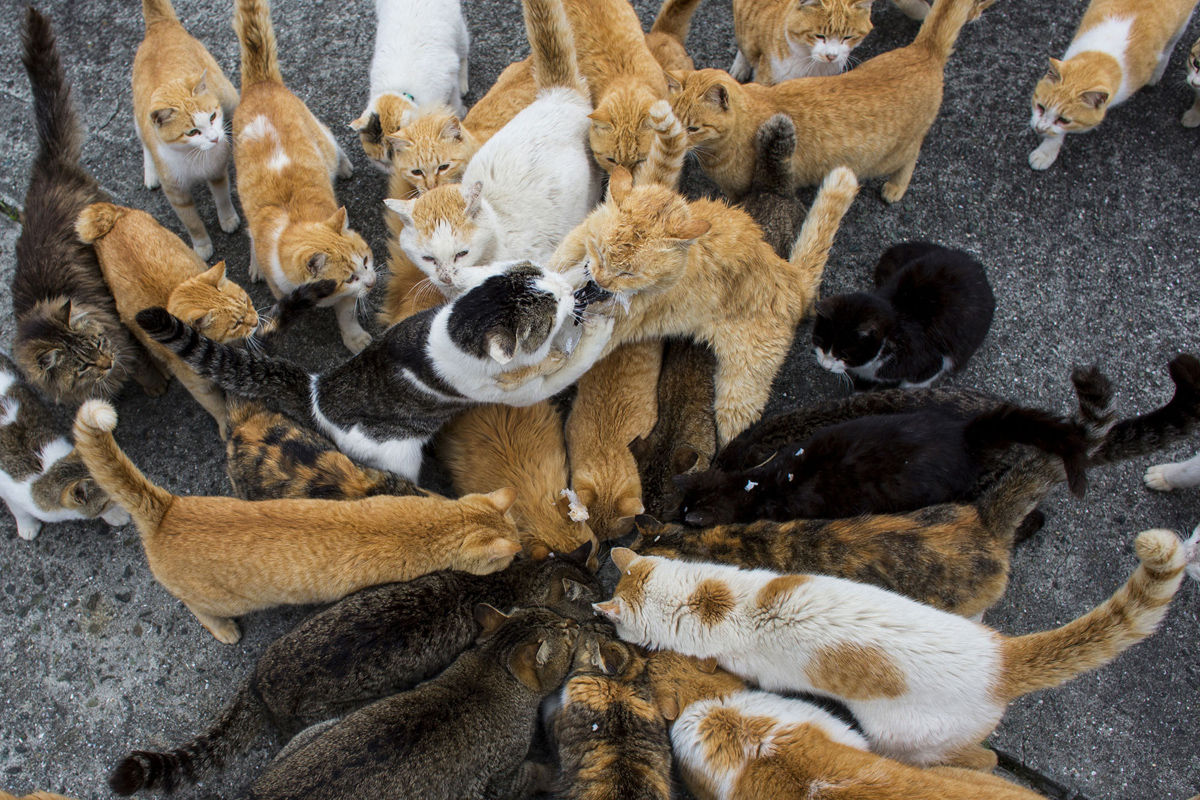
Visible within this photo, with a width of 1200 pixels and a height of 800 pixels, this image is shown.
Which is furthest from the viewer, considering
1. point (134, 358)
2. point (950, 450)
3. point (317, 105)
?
point (317, 105)

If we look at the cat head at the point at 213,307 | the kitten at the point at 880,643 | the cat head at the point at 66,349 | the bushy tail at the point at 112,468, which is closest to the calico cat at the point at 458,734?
the kitten at the point at 880,643

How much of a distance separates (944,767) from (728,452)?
52.8 inches

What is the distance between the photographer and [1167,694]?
288 centimetres

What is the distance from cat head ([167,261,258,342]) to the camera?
2750 millimetres

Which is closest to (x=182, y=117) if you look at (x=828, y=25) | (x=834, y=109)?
(x=834, y=109)

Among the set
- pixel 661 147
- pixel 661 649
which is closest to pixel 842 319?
pixel 661 147

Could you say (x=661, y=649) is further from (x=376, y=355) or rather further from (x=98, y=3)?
(x=98, y=3)

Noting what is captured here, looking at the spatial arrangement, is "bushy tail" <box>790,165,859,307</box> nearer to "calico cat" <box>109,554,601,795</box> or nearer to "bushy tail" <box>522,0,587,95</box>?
"bushy tail" <box>522,0,587,95</box>

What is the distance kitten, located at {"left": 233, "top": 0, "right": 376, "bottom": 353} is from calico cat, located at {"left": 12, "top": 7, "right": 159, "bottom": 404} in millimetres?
683

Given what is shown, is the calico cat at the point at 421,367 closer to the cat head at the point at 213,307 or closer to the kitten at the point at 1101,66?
the cat head at the point at 213,307

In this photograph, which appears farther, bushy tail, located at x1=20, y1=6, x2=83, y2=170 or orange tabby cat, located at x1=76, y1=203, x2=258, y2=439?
bushy tail, located at x1=20, y1=6, x2=83, y2=170

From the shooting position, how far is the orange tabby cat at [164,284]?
279cm

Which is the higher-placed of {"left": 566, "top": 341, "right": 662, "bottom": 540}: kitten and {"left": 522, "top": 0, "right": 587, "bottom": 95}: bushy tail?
{"left": 522, "top": 0, "right": 587, "bottom": 95}: bushy tail

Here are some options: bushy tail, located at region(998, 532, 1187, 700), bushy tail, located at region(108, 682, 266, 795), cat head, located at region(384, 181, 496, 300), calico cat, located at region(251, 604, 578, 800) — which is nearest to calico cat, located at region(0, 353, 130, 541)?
bushy tail, located at region(108, 682, 266, 795)
